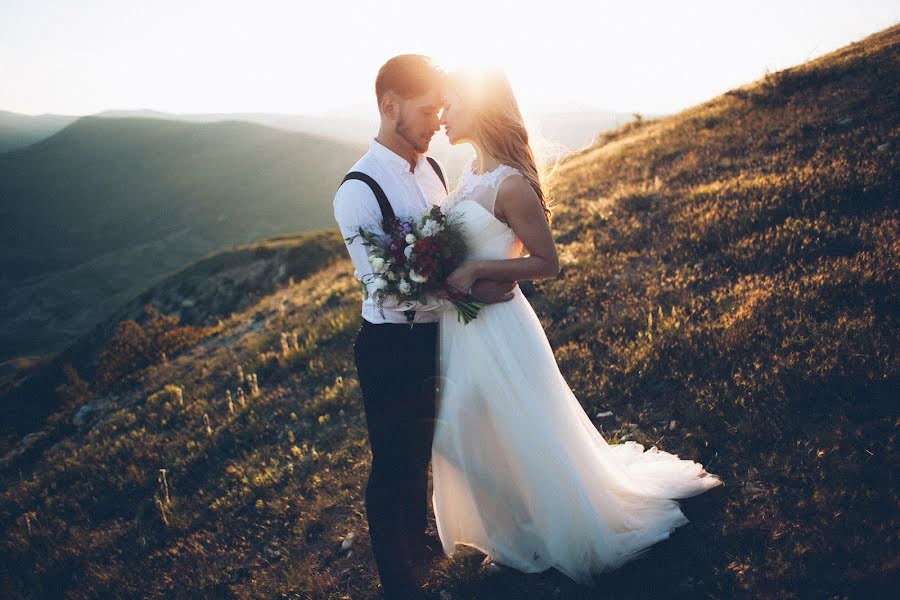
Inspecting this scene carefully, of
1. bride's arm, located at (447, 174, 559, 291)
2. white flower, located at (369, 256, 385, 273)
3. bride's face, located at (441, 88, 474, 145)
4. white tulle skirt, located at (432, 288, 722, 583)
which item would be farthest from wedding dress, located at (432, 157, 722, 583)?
white flower, located at (369, 256, 385, 273)

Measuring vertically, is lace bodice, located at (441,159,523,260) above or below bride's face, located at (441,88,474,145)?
below

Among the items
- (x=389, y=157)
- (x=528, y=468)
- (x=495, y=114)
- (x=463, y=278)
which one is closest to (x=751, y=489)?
(x=528, y=468)

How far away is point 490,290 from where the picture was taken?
11.5ft

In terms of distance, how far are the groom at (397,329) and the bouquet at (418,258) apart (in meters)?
0.10

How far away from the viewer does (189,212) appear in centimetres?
9975

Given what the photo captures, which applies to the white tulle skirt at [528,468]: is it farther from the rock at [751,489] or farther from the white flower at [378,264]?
the white flower at [378,264]

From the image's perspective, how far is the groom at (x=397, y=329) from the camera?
11.3 ft

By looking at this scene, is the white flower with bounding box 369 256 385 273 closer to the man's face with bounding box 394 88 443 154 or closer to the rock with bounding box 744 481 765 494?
the man's face with bounding box 394 88 443 154

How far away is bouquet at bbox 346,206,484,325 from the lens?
317cm

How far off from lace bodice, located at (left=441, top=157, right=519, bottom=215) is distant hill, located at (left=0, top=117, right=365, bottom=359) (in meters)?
63.1

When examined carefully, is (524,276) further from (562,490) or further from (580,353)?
(580,353)

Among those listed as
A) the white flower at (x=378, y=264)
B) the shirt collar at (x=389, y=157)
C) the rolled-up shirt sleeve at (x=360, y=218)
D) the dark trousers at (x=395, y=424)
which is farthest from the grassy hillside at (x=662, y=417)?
the shirt collar at (x=389, y=157)

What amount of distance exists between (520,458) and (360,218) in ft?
6.89

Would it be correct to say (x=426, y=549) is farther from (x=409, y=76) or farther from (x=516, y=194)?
(x=409, y=76)
